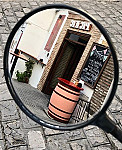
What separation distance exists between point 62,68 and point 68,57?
0.08 m

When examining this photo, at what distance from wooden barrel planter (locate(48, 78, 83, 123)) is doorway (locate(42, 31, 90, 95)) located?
0.11 ft

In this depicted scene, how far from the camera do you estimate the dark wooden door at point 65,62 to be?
1.39 m

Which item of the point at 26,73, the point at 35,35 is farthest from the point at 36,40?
the point at 26,73

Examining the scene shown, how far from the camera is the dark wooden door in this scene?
1388 mm

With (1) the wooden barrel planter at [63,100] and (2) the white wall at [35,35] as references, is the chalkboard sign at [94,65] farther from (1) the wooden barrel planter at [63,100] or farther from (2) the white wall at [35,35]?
(2) the white wall at [35,35]

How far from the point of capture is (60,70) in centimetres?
141

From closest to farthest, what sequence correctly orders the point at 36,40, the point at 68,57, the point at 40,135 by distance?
1. the point at 68,57
2. the point at 36,40
3. the point at 40,135

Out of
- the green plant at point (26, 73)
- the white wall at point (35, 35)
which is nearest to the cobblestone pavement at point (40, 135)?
the green plant at point (26, 73)

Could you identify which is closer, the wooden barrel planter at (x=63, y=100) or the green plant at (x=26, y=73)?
the wooden barrel planter at (x=63, y=100)

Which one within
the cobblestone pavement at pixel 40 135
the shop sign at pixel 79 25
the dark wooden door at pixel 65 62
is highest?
the shop sign at pixel 79 25

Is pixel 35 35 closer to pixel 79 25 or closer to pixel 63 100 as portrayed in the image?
pixel 79 25

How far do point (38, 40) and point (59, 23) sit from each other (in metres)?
0.15

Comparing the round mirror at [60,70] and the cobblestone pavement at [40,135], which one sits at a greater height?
the round mirror at [60,70]

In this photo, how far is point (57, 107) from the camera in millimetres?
1452
